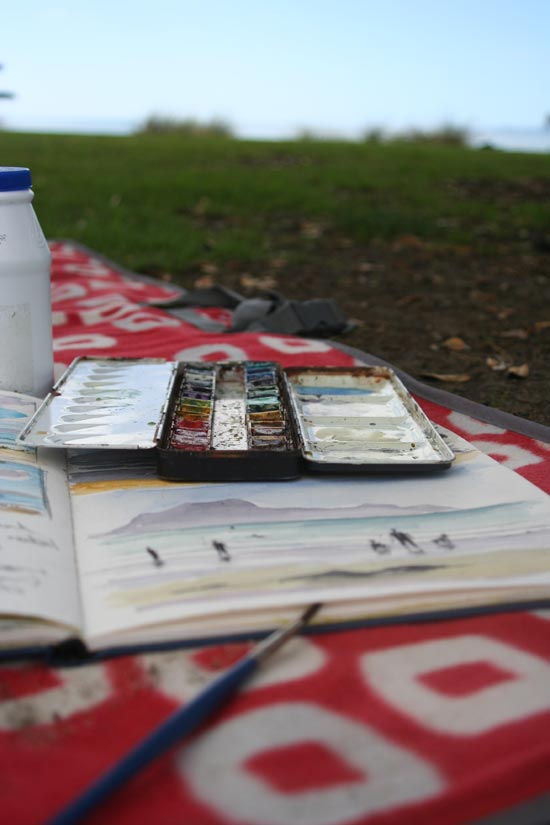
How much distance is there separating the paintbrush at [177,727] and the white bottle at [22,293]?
0.74 meters

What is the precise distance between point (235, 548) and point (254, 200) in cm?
362

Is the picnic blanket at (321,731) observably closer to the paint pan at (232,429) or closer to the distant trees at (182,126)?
the paint pan at (232,429)

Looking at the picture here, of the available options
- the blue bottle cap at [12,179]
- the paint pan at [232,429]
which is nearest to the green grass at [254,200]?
the paint pan at [232,429]

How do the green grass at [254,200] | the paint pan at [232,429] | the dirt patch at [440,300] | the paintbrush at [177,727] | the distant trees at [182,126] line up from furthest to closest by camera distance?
the distant trees at [182,126] → the green grass at [254,200] → the dirt patch at [440,300] → the paint pan at [232,429] → the paintbrush at [177,727]

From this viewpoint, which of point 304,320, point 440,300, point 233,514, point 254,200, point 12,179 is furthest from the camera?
point 254,200

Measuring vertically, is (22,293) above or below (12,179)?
below

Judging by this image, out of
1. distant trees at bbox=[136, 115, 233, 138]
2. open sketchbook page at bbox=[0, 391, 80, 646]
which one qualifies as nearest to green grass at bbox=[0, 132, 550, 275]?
open sketchbook page at bbox=[0, 391, 80, 646]

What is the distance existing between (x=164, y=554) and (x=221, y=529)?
91 mm

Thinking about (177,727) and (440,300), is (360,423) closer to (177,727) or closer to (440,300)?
(177,727)

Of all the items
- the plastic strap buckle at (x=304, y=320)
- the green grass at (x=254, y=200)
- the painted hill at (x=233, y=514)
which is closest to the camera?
the painted hill at (x=233, y=514)

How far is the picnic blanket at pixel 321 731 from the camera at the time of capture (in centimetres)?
65

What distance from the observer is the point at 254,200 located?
435 cm

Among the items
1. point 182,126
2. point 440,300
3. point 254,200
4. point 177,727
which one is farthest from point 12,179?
point 182,126

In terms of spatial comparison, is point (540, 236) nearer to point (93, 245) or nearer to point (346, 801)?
point (93, 245)
